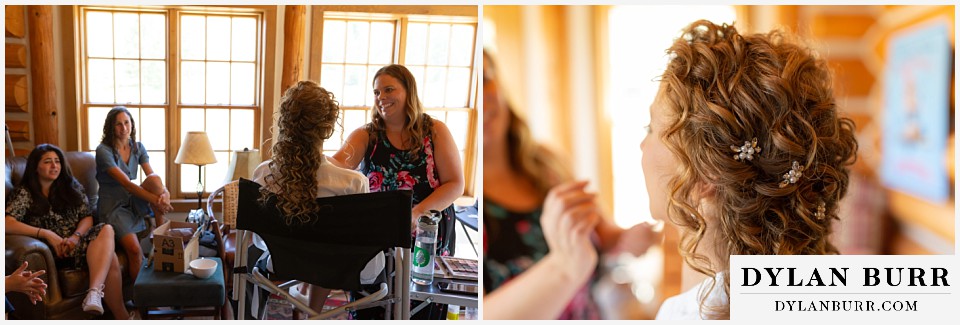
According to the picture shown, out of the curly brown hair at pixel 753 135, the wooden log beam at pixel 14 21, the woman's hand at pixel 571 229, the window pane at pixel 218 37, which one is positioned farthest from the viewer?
the window pane at pixel 218 37

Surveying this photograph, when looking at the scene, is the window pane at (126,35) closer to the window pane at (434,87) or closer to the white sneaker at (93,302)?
the white sneaker at (93,302)

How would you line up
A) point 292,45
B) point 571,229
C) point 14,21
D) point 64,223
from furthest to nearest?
point 292,45
point 64,223
point 14,21
point 571,229

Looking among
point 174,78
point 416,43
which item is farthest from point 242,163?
point 416,43

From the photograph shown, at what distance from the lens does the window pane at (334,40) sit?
192 cm

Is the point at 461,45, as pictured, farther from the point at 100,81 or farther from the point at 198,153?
the point at 100,81

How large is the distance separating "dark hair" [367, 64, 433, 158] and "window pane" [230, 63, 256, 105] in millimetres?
371

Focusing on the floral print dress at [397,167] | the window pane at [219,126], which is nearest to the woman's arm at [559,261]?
the floral print dress at [397,167]

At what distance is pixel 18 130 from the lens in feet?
5.57

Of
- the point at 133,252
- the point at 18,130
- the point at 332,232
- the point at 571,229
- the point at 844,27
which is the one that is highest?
the point at 844,27

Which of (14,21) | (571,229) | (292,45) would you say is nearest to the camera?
(571,229)

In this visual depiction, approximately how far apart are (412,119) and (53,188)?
94 cm

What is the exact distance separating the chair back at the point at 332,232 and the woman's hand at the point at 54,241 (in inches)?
18.7

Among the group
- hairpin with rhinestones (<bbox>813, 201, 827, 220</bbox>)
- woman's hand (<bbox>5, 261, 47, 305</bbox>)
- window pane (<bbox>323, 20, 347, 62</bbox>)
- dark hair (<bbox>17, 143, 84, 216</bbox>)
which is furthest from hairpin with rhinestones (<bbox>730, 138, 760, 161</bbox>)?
woman's hand (<bbox>5, 261, 47, 305</bbox>)

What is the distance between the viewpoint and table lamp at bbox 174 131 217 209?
1831 millimetres
